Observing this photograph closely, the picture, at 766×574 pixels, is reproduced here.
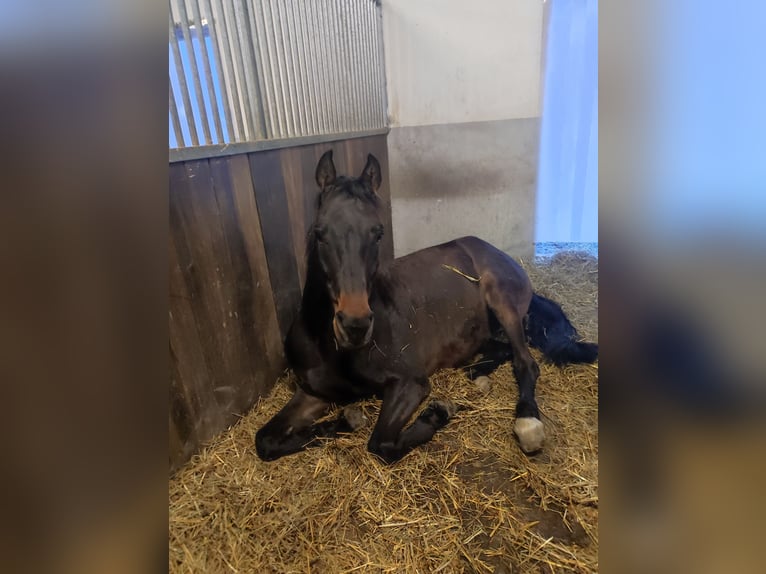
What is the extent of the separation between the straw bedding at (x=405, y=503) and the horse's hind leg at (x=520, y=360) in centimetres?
7

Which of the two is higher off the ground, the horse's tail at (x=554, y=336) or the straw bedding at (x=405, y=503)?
the horse's tail at (x=554, y=336)

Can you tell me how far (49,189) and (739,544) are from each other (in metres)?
0.79

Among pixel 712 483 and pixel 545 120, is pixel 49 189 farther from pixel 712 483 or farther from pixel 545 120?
pixel 545 120

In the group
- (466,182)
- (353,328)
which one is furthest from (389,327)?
(466,182)

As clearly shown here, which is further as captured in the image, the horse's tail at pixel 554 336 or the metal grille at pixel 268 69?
the horse's tail at pixel 554 336

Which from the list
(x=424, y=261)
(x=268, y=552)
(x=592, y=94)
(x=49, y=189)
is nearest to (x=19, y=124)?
(x=49, y=189)

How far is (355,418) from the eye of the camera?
6.31 feet

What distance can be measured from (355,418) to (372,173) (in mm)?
1253

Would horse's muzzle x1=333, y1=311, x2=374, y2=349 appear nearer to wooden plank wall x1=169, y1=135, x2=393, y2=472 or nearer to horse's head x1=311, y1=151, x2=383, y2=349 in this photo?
horse's head x1=311, y1=151, x2=383, y2=349

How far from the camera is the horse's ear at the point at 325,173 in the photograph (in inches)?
75.1

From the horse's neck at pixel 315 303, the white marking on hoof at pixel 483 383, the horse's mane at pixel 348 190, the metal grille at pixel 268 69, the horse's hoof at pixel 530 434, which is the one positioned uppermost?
the metal grille at pixel 268 69

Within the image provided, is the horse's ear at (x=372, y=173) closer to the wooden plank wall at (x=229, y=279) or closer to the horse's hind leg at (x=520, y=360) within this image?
the wooden plank wall at (x=229, y=279)

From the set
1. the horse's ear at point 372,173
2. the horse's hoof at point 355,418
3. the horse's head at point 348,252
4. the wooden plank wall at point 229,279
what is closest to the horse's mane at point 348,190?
the horse's head at point 348,252

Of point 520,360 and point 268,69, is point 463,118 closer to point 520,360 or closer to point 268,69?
point 268,69
